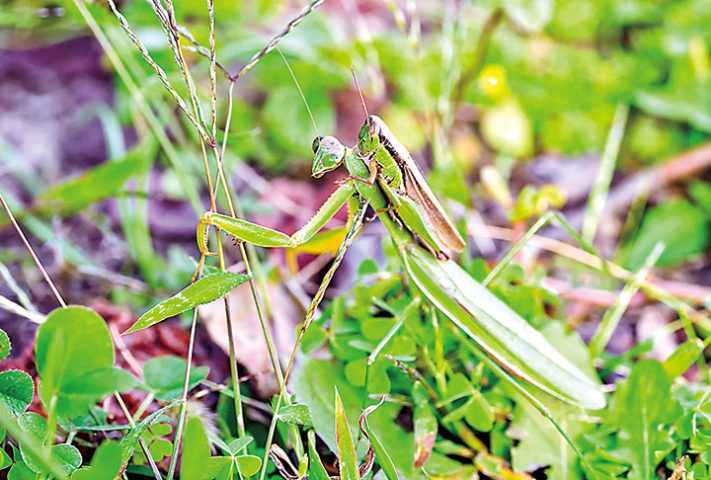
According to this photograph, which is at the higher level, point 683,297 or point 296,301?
point 296,301

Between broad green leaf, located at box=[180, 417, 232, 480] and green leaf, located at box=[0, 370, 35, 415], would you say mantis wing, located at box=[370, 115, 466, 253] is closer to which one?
broad green leaf, located at box=[180, 417, 232, 480]

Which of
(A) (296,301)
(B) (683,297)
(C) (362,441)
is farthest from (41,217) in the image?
(B) (683,297)

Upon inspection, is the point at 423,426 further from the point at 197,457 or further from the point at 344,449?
the point at 197,457

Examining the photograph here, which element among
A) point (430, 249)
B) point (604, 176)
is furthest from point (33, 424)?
point (604, 176)

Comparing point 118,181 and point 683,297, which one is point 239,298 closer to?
point 118,181

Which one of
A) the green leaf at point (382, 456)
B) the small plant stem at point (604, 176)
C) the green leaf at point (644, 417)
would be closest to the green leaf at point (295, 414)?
the green leaf at point (382, 456)

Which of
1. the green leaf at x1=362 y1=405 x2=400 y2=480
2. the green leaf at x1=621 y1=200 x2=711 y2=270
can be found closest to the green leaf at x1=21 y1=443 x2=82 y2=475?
the green leaf at x1=362 y1=405 x2=400 y2=480

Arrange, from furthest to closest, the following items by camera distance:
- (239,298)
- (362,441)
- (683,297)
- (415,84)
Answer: (415,84), (683,297), (239,298), (362,441)
